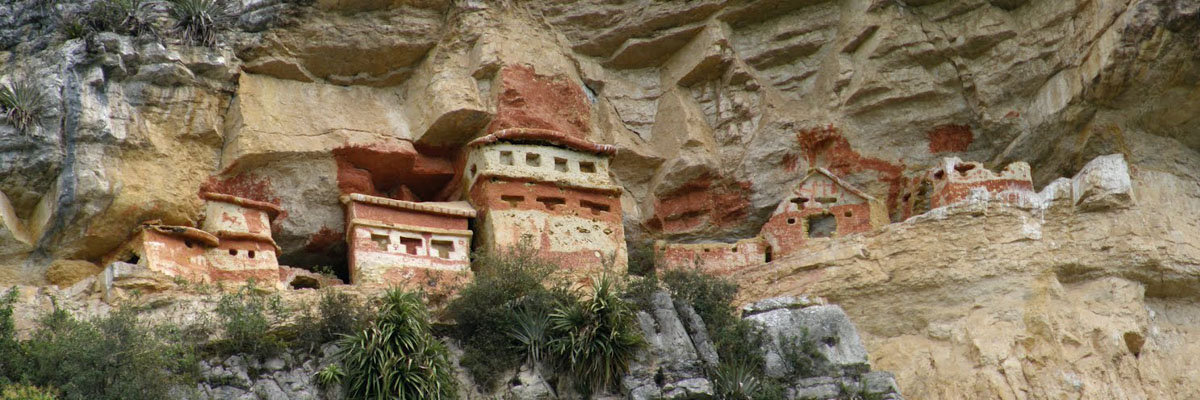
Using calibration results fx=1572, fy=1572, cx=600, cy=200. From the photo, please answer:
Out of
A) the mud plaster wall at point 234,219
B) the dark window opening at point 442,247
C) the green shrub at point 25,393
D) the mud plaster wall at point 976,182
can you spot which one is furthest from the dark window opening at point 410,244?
the mud plaster wall at point 976,182

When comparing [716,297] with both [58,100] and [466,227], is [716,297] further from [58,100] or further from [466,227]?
[58,100]

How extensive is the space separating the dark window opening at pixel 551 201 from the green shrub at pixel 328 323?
6055 mm

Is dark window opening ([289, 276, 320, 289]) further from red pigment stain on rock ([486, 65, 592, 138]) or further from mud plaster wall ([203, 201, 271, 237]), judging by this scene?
red pigment stain on rock ([486, 65, 592, 138])

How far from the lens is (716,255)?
1201 inches

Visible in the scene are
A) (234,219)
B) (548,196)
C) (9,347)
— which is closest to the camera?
(9,347)

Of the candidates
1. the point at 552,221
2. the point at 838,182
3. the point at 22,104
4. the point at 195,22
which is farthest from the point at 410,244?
the point at 838,182

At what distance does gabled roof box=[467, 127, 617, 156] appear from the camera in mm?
30656

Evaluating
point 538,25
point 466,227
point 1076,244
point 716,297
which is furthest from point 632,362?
point 538,25

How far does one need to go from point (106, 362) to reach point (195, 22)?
359 inches

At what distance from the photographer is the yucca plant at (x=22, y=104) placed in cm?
2769

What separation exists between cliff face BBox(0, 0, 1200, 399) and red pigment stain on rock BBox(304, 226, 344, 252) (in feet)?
0.15

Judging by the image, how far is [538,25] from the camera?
33.4 meters

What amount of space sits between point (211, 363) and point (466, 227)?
6.86 metres

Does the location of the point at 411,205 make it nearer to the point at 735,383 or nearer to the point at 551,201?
the point at 551,201
